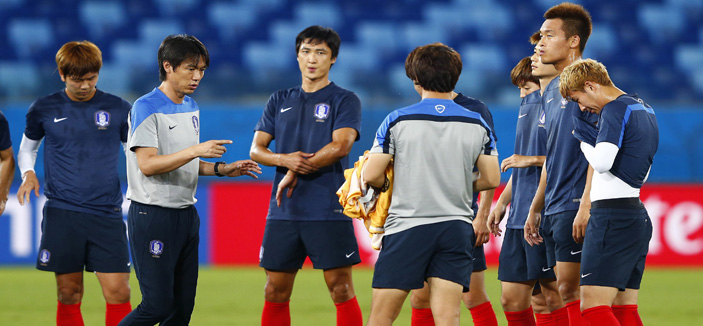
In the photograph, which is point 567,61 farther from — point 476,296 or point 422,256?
point 422,256

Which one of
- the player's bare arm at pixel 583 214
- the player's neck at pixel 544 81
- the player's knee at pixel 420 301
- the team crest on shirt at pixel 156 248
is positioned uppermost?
the player's neck at pixel 544 81

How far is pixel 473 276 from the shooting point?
5000 millimetres

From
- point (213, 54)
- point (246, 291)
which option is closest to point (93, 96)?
point (246, 291)

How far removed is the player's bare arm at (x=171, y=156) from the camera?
4.10m

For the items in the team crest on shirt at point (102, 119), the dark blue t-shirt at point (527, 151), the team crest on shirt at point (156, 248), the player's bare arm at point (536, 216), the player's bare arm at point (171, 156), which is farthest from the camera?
the team crest on shirt at point (102, 119)

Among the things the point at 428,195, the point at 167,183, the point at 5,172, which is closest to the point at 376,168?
the point at 428,195

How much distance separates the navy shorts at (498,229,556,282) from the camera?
4.71 m

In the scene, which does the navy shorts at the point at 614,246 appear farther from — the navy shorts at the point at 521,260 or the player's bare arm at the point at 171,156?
the player's bare arm at the point at 171,156

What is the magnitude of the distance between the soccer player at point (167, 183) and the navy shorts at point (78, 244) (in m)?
0.69

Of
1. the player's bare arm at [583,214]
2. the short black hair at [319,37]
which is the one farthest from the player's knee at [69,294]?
the player's bare arm at [583,214]

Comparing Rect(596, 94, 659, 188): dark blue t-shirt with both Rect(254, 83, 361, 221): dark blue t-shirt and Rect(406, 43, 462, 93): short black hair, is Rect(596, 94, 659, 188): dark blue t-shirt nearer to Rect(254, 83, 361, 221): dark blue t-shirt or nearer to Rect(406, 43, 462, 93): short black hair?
Rect(406, 43, 462, 93): short black hair

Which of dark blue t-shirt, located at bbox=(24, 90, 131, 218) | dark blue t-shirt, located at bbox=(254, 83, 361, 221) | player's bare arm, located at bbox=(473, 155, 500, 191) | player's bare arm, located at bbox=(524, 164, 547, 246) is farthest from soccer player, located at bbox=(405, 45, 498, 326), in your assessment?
dark blue t-shirt, located at bbox=(24, 90, 131, 218)

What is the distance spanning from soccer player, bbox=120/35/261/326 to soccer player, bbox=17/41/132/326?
2.23ft

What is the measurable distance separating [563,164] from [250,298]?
13.4ft
